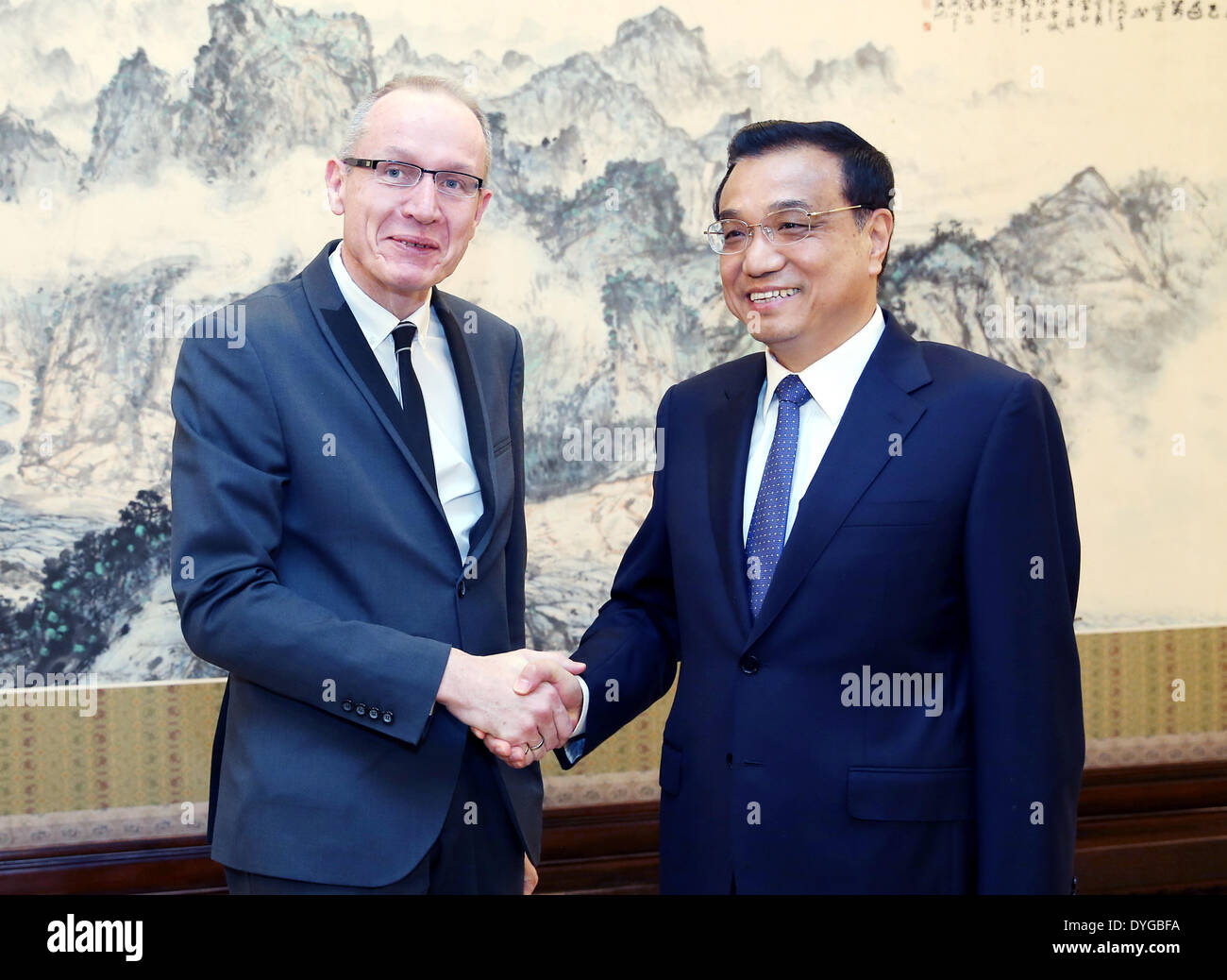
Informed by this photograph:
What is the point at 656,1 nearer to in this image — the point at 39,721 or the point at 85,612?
the point at 85,612

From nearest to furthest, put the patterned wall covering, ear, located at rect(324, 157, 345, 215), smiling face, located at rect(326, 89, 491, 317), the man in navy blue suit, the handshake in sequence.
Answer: the man in navy blue suit < the handshake < smiling face, located at rect(326, 89, 491, 317) < ear, located at rect(324, 157, 345, 215) < the patterned wall covering

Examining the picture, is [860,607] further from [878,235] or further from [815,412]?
[878,235]

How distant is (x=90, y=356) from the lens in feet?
10.5

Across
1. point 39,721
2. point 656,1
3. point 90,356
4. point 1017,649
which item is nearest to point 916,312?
point 656,1

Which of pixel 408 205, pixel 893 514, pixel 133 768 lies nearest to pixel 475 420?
pixel 408 205

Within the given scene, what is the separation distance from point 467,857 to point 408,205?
1.10 metres

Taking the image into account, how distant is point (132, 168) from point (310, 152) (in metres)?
0.49

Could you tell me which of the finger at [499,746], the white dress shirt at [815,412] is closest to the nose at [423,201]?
the white dress shirt at [815,412]

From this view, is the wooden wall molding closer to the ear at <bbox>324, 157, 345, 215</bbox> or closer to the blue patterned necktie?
the blue patterned necktie

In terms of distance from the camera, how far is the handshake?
1.84m

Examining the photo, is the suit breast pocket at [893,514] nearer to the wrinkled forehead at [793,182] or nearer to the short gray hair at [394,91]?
the wrinkled forehead at [793,182]

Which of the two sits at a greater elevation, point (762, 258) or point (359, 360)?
point (762, 258)

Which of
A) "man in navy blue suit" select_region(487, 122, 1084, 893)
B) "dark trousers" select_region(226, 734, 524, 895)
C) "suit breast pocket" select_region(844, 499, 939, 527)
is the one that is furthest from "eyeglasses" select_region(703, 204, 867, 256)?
"dark trousers" select_region(226, 734, 524, 895)

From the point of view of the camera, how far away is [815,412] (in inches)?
75.8
